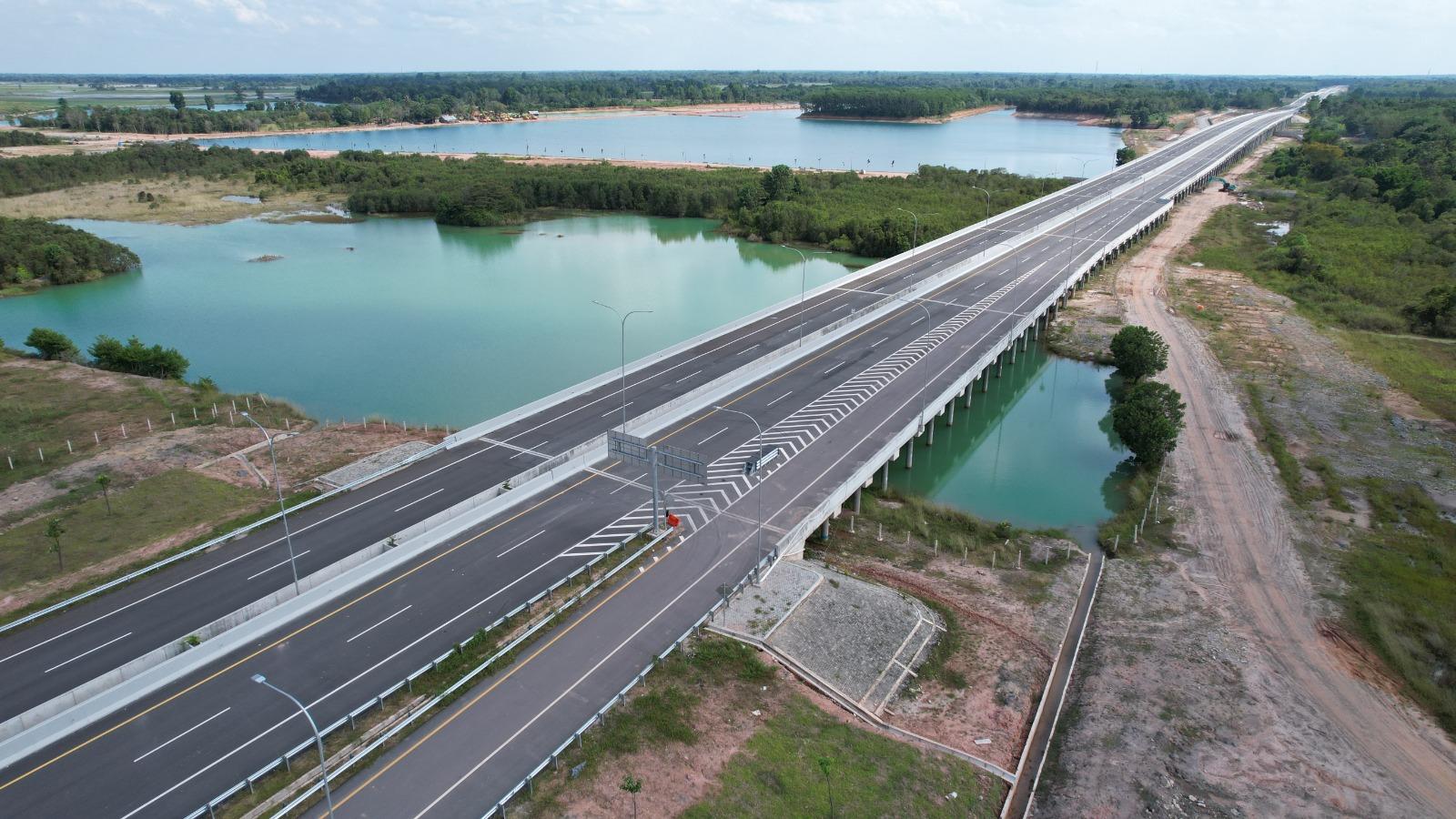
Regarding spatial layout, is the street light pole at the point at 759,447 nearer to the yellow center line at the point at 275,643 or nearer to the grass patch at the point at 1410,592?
the yellow center line at the point at 275,643

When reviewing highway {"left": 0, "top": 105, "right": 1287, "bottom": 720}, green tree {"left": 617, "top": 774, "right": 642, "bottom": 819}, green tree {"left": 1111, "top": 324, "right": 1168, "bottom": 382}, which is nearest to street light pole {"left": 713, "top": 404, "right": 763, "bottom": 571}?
highway {"left": 0, "top": 105, "right": 1287, "bottom": 720}

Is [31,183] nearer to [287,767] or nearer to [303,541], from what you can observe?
[303,541]

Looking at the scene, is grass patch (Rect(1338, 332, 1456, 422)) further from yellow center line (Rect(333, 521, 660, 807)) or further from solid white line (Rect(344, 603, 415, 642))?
solid white line (Rect(344, 603, 415, 642))

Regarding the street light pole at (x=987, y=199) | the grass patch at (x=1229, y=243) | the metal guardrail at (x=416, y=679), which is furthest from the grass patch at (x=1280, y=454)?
the street light pole at (x=987, y=199)

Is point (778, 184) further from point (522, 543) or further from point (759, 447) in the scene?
point (522, 543)

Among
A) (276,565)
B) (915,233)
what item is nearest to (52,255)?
(276,565)
